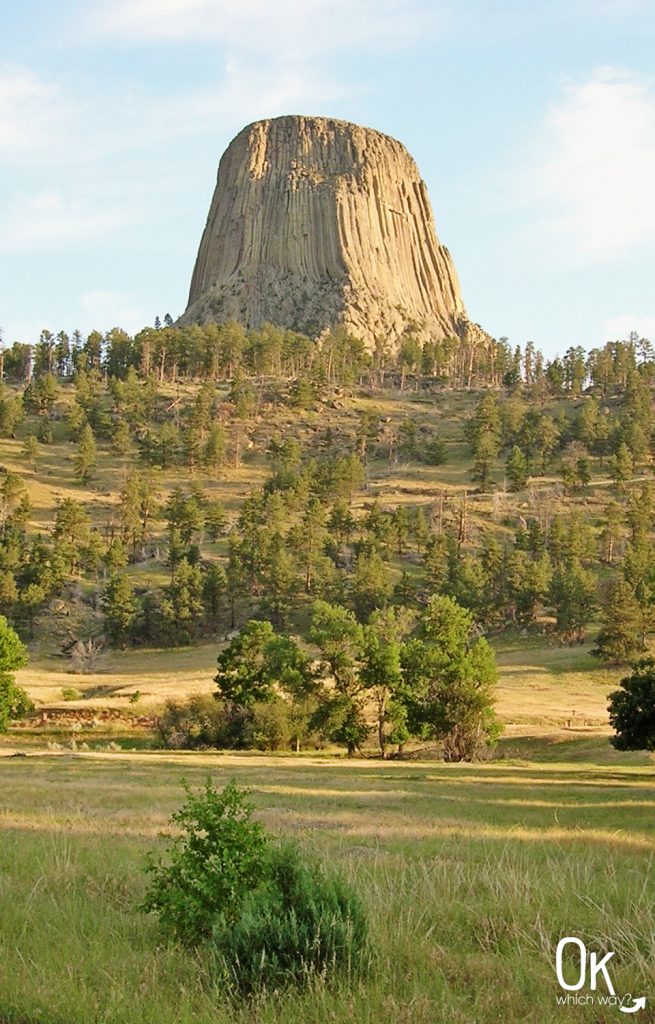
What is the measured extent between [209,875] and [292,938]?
61.2 inches

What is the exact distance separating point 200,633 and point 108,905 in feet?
365

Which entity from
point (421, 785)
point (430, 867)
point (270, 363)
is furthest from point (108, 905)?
point (270, 363)

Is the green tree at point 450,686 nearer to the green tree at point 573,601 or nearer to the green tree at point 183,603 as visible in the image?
the green tree at point 573,601

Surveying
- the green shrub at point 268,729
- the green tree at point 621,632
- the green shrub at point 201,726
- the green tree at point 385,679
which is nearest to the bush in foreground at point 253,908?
the green tree at point 385,679

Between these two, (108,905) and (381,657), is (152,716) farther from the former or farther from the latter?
(108,905)

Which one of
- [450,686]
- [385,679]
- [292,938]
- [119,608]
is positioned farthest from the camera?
[119,608]

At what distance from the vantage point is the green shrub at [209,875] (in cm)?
818

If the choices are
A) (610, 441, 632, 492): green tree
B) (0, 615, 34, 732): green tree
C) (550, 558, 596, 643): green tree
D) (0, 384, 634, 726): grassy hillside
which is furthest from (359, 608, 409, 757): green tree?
(610, 441, 632, 492): green tree

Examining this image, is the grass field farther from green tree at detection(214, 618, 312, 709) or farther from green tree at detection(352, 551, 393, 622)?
green tree at detection(352, 551, 393, 622)

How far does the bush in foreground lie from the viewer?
23.4ft

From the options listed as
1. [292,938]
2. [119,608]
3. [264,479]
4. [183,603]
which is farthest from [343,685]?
[264,479]

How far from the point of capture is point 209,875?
8562 millimetres

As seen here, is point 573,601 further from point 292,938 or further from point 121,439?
point 292,938

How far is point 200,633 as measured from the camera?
119m
